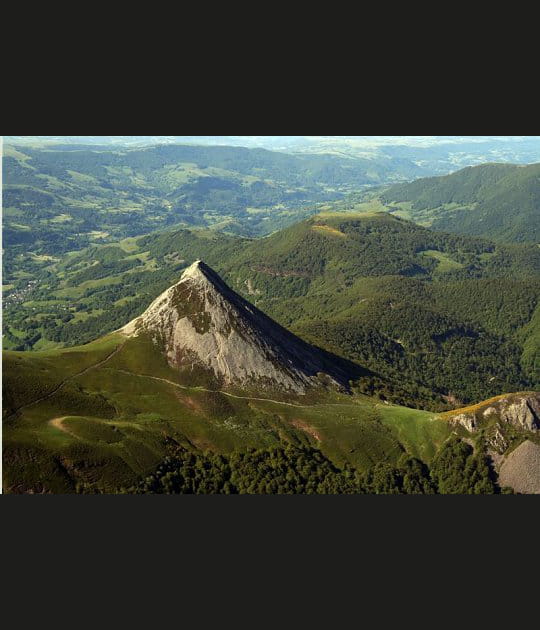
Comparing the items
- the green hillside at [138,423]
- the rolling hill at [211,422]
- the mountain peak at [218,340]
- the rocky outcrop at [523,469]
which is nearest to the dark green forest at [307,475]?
the rolling hill at [211,422]

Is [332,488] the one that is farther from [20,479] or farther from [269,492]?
[20,479]

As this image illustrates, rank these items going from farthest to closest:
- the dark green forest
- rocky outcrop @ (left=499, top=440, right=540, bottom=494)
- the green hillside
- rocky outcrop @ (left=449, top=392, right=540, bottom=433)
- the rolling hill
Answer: rocky outcrop @ (left=449, top=392, right=540, bottom=433) → rocky outcrop @ (left=499, top=440, right=540, bottom=494) → the dark green forest → the rolling hill → the green hillside

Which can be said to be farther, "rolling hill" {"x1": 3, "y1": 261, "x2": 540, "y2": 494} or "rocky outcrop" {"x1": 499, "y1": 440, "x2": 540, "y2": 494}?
"rocky outcrop" {"x1": 499, "y1": 440, "x2": 540, "y2": 494}

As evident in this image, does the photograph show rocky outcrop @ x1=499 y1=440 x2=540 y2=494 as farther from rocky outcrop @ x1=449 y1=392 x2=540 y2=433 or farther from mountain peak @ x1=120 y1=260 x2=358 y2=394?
mountain peak @ x1=120 y1=260 x2=358 y2=394

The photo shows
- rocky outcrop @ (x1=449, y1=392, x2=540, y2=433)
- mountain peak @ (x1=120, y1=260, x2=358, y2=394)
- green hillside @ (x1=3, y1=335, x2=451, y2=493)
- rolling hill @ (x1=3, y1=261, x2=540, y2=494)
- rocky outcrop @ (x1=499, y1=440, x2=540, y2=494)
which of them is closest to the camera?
green hillside @ (x1=3, y1=335, x2=451, y2=493)

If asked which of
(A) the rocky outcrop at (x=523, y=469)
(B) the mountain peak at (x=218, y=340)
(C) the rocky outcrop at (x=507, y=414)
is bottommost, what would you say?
(A) the rocky outcrop at (x=523, y=469)

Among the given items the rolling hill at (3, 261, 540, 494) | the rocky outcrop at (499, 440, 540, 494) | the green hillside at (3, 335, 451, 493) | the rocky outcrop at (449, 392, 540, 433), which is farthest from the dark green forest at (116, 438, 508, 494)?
the rocky outcrop at (449, 392, 540, 433)

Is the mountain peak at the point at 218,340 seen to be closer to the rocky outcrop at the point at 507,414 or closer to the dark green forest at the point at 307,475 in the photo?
the dark green forest at the point at 307,475

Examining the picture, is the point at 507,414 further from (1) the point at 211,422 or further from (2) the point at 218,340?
(2) the point at 218,340

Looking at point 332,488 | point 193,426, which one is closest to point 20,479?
point 193,426
